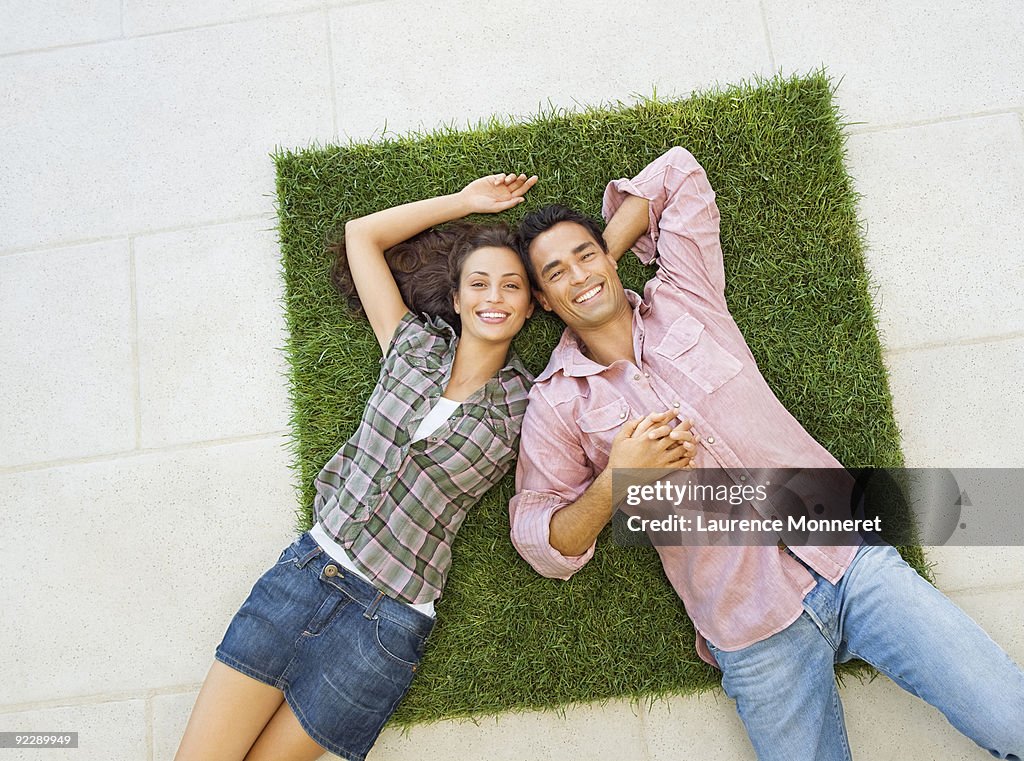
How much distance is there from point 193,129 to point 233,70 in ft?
Answer: 0.90

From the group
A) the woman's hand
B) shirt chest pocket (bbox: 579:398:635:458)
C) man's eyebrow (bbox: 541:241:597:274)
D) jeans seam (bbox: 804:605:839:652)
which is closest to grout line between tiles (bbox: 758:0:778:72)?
the woman's hand

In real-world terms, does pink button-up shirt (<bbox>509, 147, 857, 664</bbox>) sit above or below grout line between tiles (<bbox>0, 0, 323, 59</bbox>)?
below

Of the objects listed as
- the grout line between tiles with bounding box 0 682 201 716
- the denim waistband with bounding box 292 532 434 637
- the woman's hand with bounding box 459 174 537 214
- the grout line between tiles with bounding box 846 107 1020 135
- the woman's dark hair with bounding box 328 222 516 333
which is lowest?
the grout line between tiles with bounding box 0 682 201 716

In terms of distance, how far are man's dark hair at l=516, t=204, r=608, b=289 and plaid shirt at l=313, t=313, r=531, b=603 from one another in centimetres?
32

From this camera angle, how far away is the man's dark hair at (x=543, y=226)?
238 cm

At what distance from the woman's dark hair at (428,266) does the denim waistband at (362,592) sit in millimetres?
857

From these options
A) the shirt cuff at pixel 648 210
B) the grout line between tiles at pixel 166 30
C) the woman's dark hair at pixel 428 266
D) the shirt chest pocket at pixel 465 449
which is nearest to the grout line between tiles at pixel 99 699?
the shirt chest pocket at pixel 465 449

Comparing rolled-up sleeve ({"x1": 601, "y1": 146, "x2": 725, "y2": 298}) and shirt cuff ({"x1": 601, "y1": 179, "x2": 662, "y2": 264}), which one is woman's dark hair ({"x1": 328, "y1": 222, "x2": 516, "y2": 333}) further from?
rolled-up sleeve ({"x1": 601, "y1": 146, "x2": 725, "y2": 298})

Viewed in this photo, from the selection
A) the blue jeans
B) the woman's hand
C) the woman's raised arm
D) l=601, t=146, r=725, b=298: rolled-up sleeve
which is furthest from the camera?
the woman's hand

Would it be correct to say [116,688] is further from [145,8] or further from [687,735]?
[145,8]

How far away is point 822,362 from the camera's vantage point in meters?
2.56

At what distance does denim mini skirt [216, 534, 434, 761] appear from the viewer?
2.21 m

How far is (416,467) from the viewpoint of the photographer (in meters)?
2.33

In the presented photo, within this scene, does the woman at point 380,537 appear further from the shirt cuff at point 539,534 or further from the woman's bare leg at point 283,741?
the shirt cuff at point 539,534
